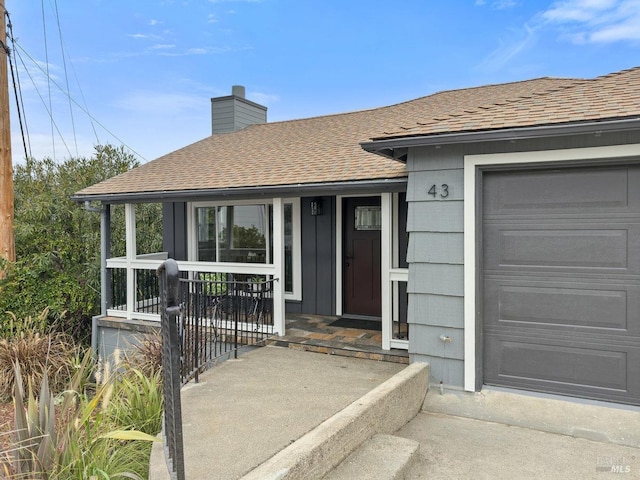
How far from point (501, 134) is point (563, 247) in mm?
1146

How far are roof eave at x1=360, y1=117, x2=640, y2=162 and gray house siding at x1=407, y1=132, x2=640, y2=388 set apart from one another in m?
0.22

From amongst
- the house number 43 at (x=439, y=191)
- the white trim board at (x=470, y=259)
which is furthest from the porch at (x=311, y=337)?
the house number 43 at (x=439, y=191)

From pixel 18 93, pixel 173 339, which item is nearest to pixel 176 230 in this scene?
pixel 18 93

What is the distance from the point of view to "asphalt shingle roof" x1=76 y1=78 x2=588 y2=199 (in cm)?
561

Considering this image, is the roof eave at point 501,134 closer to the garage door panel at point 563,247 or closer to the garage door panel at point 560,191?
the garage door panel at point 560,191

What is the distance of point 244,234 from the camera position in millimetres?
8641

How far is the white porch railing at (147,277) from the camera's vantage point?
6543 millimetres

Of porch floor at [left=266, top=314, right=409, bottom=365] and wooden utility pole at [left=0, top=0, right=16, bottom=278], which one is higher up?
wooden utility pole at [left=0, top=0, right=16, bottom=278]

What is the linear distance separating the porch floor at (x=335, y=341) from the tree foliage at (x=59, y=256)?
4.41m

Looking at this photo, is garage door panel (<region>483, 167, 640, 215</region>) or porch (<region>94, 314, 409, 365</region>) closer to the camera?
garage door panel (<region>483, 167, 640, 215</region>)

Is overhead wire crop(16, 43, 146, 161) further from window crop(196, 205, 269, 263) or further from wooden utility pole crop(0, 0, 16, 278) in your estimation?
window crop(196, 205, 269, 263)

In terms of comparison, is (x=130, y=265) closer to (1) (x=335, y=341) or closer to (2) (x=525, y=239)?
(1) (x=335, y=341)

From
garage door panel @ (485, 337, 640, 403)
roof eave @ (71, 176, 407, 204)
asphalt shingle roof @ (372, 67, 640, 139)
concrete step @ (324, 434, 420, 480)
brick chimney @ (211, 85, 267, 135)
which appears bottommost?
concrete step @ (324, 434, 420, 480)

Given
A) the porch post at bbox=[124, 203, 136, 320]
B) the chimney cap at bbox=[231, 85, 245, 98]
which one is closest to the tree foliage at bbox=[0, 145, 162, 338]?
the porch post at bbox=[124, 203, 136, 320]
